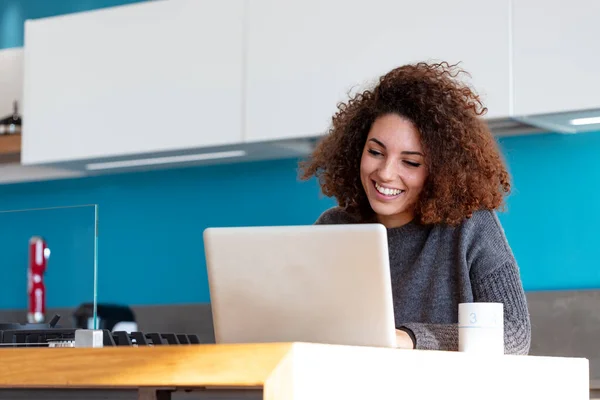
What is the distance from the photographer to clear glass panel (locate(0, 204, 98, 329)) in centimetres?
201

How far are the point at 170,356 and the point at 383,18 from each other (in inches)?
84.4

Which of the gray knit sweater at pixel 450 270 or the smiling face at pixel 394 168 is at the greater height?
the smiling face at pixel 394 168

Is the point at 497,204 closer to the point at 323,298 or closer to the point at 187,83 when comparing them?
Answer: the point at 323,298

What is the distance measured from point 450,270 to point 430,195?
0.57ft

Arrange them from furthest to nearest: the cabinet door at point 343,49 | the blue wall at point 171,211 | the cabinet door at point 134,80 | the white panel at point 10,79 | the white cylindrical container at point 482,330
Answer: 1. the white panel at point 10,79
2. the blue wall at point 171,211
3. the cabinet door at point 134,80
4. the cabinet door at point 343,49
5. the white cylindrical container at point 482,330

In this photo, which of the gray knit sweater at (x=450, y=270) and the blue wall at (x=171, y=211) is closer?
the gray knit sweater at (x=450, y=270)

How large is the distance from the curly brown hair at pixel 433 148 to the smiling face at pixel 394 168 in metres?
0.02

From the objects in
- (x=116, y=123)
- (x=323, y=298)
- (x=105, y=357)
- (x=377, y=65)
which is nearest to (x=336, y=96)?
(x=377, y=65)

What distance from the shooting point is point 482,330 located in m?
1.71

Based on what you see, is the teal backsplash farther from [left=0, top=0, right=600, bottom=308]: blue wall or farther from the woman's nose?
the woman's nose

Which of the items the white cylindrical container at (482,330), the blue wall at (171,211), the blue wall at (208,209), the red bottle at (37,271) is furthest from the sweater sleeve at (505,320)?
the blue wall at (171,211)

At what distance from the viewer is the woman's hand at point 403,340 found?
1817mm

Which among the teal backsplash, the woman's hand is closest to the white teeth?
the woman's hand

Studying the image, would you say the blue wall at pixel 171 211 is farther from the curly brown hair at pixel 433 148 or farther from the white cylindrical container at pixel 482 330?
the white cylindrical container at pixel 482 330
